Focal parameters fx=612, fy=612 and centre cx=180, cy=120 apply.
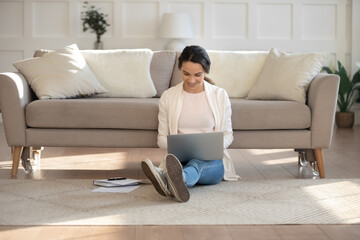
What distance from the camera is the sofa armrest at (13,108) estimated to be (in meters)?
3.78

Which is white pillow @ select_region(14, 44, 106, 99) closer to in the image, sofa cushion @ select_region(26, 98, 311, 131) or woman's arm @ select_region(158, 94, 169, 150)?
sofa cushion @ select_region(26, 98, 311, 131)

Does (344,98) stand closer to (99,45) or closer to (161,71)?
(99,45)

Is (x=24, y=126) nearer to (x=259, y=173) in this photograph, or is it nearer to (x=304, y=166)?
(x=259, y=173)

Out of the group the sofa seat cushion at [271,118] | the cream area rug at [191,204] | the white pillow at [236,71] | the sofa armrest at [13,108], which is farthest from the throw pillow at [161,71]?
the cream area rug at [191,204]

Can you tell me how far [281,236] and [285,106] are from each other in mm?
1514

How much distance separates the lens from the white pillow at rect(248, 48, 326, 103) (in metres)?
4.06

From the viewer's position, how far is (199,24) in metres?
6.86

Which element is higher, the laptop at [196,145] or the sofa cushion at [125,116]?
the sofa cushion at [125,116]

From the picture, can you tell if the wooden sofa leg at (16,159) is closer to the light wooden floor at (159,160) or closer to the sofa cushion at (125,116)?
the light wooden floor at (159,160)

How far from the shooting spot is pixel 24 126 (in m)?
3.84

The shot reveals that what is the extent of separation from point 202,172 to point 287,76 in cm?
119

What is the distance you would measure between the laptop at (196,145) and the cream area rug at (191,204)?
195 mm

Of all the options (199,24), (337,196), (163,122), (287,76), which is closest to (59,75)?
(163,122)

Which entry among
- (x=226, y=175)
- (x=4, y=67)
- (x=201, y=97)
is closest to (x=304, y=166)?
(x=226, y=175)
